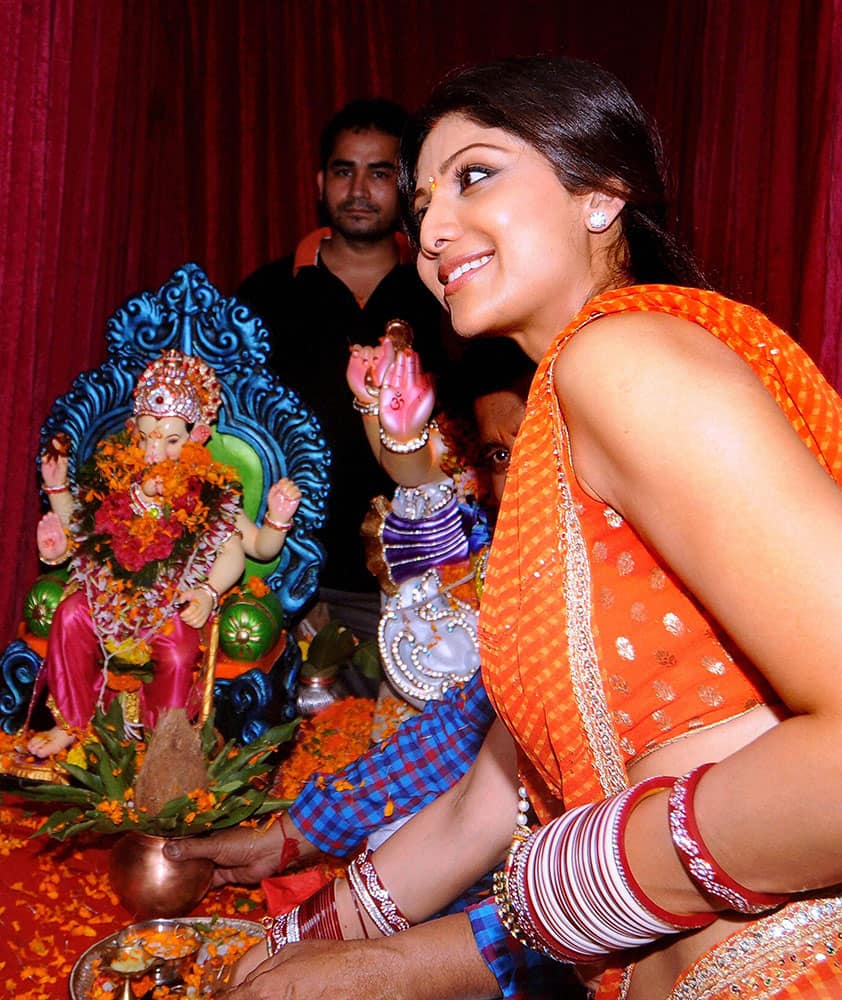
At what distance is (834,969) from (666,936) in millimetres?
162

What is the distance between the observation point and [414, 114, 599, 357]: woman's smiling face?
107cm

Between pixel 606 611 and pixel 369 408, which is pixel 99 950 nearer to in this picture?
pixel 606 611

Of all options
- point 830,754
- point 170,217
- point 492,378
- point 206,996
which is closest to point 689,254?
point 830,754

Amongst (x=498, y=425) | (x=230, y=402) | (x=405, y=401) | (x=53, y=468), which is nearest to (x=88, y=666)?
(x=53, y=468)

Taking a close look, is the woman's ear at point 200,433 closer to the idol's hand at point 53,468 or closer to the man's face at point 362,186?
the idol's hand at point 53,468

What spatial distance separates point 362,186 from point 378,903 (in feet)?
8.69

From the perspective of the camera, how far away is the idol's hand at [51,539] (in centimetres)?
275

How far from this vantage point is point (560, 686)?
3.22ft

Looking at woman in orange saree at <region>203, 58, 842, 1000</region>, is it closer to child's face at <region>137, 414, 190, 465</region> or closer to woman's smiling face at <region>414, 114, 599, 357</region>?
woman's smiling face at <region>414, 114, 599, 357</region>

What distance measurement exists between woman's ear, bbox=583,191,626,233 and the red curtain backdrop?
1.29 meters

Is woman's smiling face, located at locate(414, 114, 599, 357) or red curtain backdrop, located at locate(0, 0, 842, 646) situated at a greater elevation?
red curtain backdrop, located at locate(0, 0, 842, 646)

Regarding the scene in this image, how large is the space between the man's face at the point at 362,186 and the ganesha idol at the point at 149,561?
45.4 inches

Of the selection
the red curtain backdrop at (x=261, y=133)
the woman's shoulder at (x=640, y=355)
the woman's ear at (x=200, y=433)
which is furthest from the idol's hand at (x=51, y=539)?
the woman's shoulder at (x=640, y=355)

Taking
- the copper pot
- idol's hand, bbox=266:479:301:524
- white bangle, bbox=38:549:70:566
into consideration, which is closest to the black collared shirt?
idol's hand, bbox=266:479:301:524
